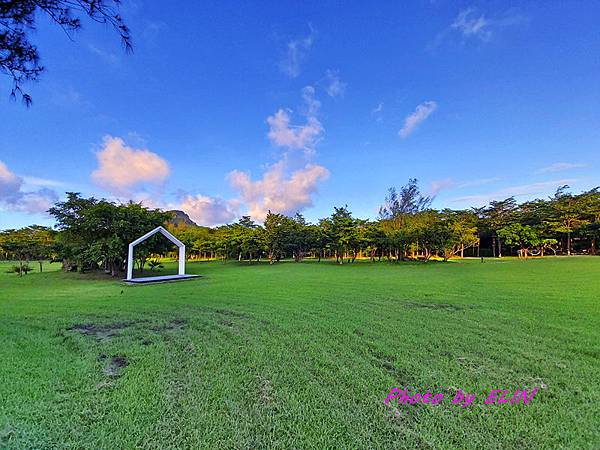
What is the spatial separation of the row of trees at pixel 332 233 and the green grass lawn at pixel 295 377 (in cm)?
785

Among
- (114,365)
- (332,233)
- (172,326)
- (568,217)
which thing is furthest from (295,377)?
(568,217)

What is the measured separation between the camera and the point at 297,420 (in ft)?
5.85

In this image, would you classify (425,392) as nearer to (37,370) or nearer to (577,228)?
(37,370)

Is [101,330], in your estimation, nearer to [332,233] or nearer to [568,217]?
[332,233]

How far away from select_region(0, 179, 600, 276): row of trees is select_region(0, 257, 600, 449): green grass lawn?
7.85 meters

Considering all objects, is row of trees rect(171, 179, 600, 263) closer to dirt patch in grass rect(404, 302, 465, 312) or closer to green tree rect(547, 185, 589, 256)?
green tree rect(547, 185, 589, 256)

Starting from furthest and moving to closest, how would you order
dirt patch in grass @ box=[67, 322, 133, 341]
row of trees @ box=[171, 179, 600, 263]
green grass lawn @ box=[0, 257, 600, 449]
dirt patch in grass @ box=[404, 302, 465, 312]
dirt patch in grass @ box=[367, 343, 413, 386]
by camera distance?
row of trees @ box=[171, 179, 600, 263] < dirt patch in grass @ box=[404, 302, 465, 312] < dirt patch in grass @ box=[67, 322, 133, 341] < dirt patch in grass @ box=[367, 343, 413, 386] < green grass lawn @ box=[0, 257, 600, 449]

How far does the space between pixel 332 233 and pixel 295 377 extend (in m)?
17.2

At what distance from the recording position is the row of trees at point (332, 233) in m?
11.6

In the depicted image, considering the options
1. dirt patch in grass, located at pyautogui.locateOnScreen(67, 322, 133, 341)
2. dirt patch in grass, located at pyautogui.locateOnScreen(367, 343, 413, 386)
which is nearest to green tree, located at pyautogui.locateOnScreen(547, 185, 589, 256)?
dirt patch in grass, located at pyautogui.locateOnScreen(367, 343, 413, 386)

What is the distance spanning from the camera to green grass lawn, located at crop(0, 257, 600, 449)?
5.44 ft

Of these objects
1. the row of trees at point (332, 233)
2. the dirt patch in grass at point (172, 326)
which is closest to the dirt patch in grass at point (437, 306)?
the dirt patch in grass at point (172, 326)

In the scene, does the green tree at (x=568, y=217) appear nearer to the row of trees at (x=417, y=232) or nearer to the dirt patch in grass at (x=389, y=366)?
the row of trees at (x=417, y=232)

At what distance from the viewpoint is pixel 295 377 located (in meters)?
2.35
